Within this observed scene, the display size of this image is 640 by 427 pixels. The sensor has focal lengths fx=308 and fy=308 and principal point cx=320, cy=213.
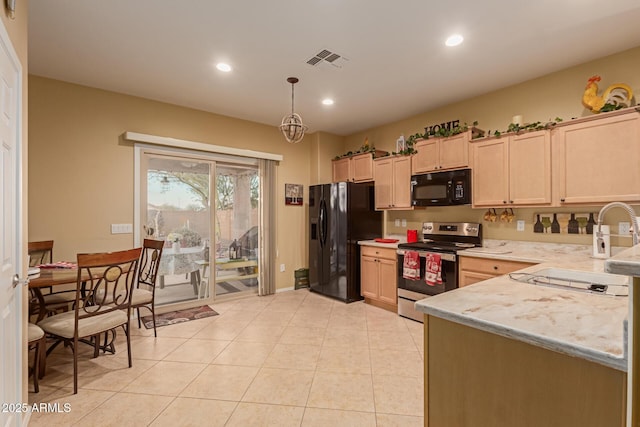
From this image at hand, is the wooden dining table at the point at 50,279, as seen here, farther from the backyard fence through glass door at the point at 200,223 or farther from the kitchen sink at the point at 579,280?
the kitchen sink at the point at 579,280

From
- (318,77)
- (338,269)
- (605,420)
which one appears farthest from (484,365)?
(338,269)

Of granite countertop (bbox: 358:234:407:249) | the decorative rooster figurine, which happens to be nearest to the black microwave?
granite countertop (bbox: 358:234:407:249)

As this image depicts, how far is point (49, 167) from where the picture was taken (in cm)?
329

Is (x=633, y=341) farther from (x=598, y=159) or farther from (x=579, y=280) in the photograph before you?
(x=598, y=159)

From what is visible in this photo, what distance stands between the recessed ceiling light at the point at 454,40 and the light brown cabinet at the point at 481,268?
6.75ft

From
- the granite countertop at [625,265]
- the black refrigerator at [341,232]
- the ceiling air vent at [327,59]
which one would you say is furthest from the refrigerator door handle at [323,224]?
the granite countertop at [625,265]

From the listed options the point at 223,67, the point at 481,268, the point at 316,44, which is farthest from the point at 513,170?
the point at 223,67

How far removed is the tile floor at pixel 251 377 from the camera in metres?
1.99

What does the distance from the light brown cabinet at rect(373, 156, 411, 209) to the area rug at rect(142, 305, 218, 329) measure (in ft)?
9.41

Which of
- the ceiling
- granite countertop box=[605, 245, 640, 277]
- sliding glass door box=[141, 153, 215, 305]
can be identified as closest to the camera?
granite countertop box=[605, 245, 640, 277]

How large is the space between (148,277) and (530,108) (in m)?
4.79

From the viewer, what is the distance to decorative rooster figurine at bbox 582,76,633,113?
2697 mm

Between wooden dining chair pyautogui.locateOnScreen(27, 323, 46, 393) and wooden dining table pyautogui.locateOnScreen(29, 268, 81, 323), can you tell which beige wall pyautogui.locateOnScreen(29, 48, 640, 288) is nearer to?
wooden dining table pyautogui.locateOnScreen(29, 268, 81, 323)

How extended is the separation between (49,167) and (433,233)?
4.62m
